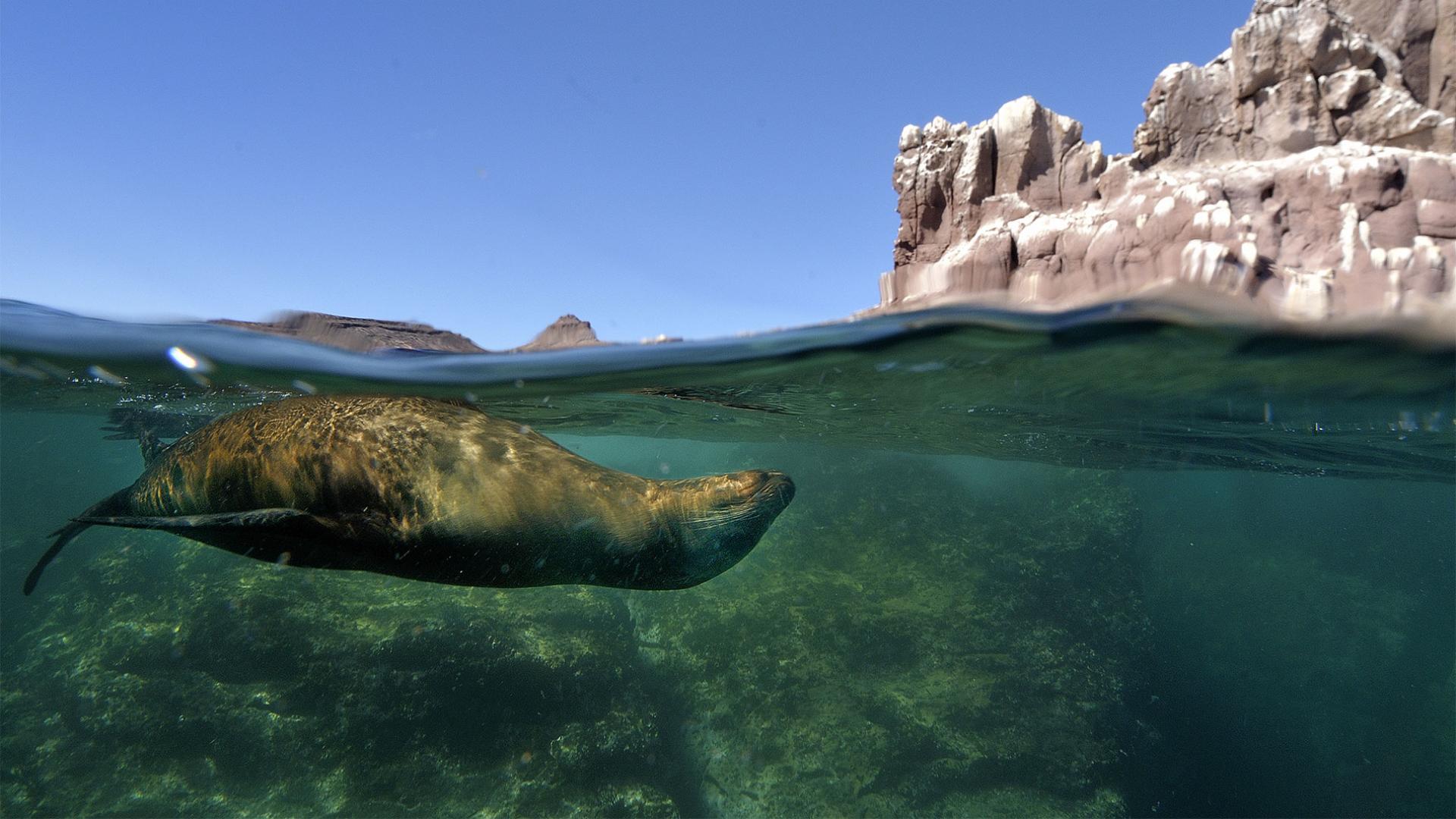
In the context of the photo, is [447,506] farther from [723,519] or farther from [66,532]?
[66,532]

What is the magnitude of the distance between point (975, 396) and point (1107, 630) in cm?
1046

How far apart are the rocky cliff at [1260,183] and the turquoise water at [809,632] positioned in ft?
2.33

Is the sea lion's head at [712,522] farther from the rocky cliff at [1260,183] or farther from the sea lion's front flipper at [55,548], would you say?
the sea lion's front flipper at [55,548]

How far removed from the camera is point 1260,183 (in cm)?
561

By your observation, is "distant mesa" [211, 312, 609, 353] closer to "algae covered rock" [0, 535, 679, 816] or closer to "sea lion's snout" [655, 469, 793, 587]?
"sea lion's snout" [655, 469, 793, 587]

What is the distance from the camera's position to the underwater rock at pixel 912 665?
43.7 ft

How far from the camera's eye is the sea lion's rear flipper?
338 cm

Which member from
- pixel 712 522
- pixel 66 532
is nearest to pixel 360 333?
pixel 66 532

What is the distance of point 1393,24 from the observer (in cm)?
596

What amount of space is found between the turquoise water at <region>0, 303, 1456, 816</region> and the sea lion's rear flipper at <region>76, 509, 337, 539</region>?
4.99m

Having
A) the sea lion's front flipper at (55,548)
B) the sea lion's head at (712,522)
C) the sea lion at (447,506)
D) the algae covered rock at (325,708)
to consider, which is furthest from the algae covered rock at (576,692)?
the sea lion's head at (712,522)

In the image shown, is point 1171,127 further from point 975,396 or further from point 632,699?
point 632,699

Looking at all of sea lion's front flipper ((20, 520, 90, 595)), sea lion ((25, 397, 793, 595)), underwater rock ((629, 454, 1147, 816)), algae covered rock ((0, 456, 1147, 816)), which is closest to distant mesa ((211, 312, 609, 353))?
sea lion's front flipper ((20, 520, 90, 595))

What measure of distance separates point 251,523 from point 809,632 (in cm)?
1466
